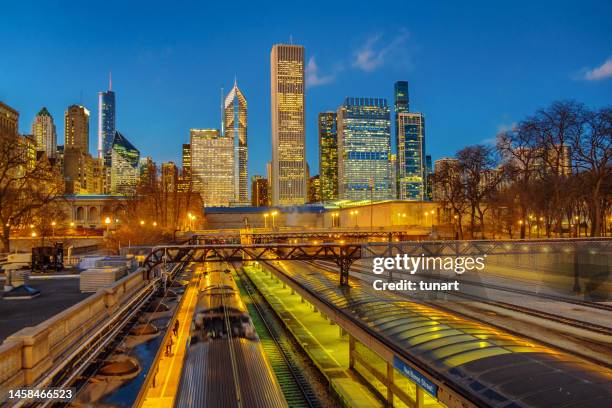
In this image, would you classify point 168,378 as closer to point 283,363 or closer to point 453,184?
point 283,363

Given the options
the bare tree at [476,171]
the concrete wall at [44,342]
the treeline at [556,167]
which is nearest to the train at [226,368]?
the concrete wall at [44,342]

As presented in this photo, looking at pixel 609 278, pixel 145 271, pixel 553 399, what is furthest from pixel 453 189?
pixel 553 399

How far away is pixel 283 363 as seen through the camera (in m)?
25.6

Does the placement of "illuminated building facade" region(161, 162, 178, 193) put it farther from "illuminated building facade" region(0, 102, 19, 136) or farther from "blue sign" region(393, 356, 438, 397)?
"illuminated building facade" region(0, 102, 19, 136)

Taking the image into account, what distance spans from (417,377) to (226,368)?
8.87 meters

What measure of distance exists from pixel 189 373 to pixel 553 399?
13.6m

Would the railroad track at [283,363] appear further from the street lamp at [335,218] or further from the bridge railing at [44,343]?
the street lamp at [335,218]

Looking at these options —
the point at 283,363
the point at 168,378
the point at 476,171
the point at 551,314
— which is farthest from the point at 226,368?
the point at 476,171

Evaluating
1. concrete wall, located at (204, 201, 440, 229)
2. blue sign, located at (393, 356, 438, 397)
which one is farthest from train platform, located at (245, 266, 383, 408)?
concrete wall, located at (204, 201, 440, 229)

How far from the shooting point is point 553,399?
9438mm

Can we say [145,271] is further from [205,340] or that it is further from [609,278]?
[609,278]
